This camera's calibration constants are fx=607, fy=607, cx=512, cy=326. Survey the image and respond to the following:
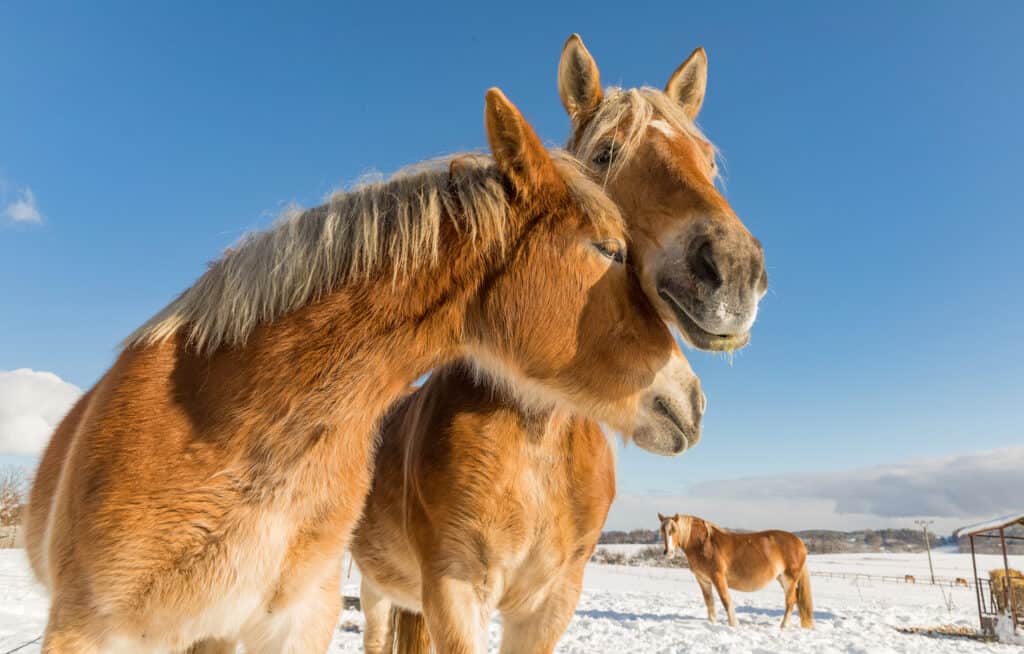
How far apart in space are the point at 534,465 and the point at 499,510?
29 centimetres

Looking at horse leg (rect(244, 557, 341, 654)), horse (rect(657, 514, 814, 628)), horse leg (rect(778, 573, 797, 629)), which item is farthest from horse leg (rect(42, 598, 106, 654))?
horse leg (rect(778, 573, 797, 629))

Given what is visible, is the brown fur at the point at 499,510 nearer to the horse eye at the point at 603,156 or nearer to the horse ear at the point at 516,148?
the horse ear at the point at 516,148

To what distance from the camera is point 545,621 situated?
10.3 feet

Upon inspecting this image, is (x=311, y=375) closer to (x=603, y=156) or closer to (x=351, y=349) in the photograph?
(x=351, y=349)

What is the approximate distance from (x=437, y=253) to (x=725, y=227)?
1081mm

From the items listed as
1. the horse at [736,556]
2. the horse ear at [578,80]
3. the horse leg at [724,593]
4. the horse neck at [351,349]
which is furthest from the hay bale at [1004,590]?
the horse neck at [351,349]

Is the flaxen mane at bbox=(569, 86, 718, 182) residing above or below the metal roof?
above

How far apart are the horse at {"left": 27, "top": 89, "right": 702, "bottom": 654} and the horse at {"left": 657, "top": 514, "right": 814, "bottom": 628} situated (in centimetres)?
Answer: 1475

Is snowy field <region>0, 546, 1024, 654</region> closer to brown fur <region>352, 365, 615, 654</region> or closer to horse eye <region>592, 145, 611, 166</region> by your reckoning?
brown fur <region>352, 365, 615, 654</region>

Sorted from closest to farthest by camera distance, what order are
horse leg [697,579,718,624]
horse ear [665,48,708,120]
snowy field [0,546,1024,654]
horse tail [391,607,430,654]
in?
horse ear [665,48,708,120] → horse tail [391,607,430,654] → snowy field [0,546,1024,654] → horse leg [697,579,718,624]

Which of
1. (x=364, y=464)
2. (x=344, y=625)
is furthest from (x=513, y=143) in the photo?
(x=344, y=625)

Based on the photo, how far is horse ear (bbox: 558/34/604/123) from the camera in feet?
12.0

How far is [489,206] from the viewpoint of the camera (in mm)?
2262

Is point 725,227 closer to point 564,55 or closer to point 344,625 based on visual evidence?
point 564,55
